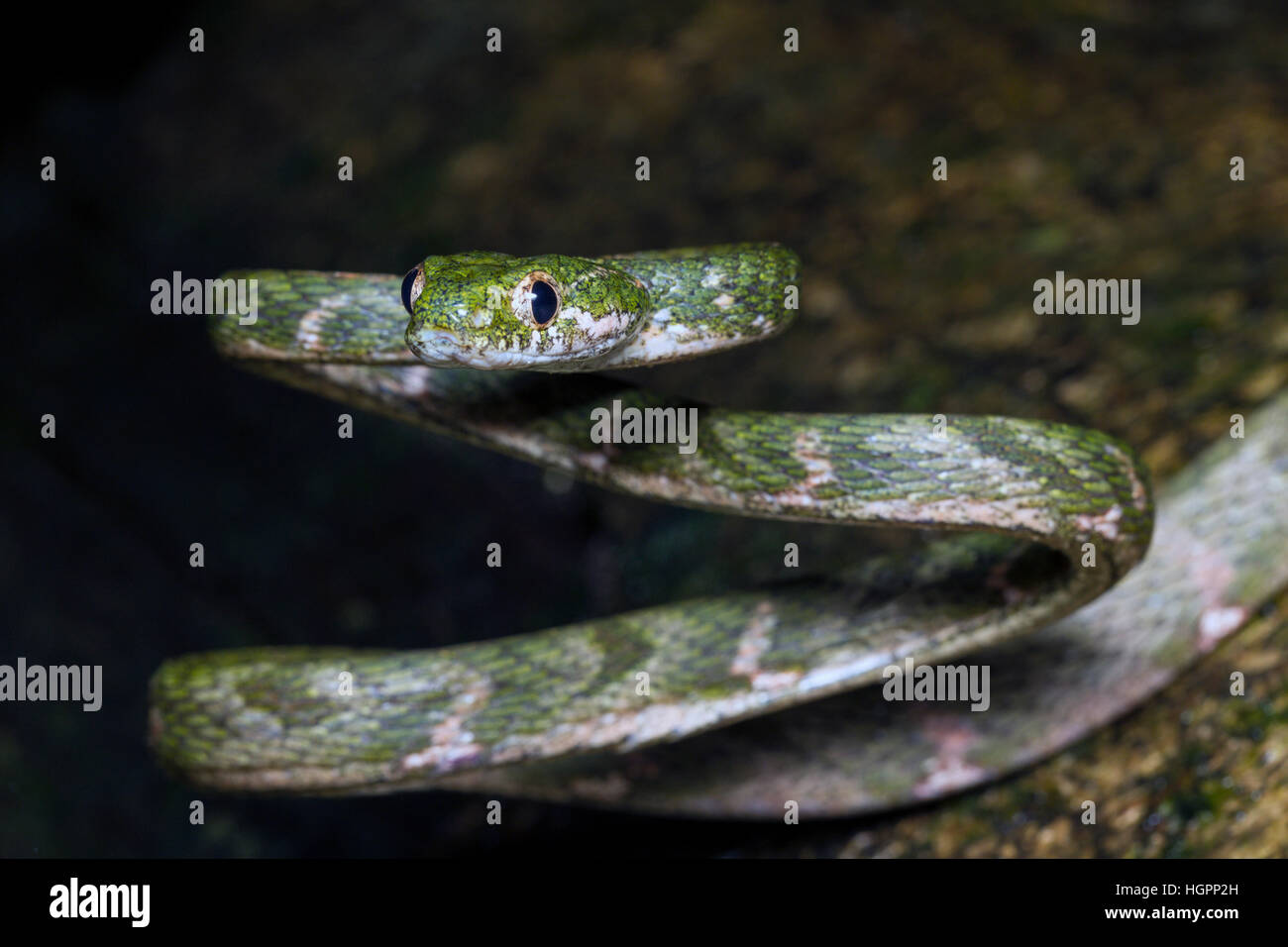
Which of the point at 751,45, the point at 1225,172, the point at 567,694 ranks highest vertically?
the point at 751,45

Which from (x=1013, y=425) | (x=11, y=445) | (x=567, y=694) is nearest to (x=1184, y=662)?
(x=1013, y=425)

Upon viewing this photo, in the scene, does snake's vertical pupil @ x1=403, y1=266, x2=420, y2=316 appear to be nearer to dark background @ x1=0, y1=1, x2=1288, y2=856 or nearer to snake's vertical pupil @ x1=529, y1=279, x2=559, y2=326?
snake's vertical pupil @ x1=529, y1=279, x2=559, y2=326

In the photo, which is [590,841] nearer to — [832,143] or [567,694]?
[567,694]

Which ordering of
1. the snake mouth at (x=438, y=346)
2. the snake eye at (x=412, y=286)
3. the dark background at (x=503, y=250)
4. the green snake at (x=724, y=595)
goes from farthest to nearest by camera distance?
the dark background at (x=503, y=250)
the green snake at (x=724, y=595)
the snake eye at (x=412, y=286)
the snake mouth at (x=438, y=346)

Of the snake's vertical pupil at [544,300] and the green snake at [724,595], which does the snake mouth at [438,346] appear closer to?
the green snake at [724,595]

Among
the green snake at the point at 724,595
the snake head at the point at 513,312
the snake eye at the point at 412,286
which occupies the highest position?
the snake eye at the point at 412,286

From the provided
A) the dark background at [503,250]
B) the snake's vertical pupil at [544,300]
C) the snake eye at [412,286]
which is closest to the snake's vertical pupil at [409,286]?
the snake eye at [412,286]

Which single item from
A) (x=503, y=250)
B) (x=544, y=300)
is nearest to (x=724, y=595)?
(x=544, y=300)
